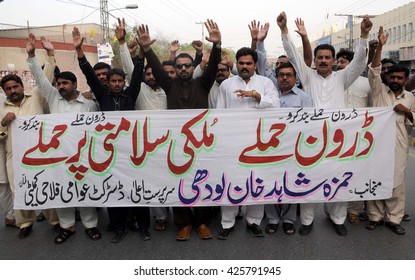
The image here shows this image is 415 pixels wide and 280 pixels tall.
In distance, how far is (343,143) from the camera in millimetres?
3414

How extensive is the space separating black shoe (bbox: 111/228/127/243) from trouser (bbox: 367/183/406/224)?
2550 millimetres

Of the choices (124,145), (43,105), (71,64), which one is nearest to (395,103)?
(124,145)

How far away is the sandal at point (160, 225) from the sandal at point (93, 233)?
1.87 feet

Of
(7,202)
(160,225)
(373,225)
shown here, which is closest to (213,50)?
(160,225)

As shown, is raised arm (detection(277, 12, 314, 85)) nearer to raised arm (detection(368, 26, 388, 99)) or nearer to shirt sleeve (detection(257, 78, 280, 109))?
shirt sleeve (detection(257, 78, 280, 109))

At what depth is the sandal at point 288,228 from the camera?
138 inches

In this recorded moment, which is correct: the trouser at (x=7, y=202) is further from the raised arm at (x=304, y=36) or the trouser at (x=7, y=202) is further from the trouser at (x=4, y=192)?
the raised arm at (x=304, y=36)

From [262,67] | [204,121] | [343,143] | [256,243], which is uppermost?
[262,67]

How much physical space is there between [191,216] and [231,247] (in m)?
0.59

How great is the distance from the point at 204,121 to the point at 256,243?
126 centimetres

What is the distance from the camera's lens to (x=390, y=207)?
3.63m

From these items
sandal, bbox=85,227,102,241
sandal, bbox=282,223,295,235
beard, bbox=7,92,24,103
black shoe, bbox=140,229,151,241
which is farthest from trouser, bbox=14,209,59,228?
sandal, bbox=282,223,295,235

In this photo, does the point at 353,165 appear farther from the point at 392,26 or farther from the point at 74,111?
the point at 392,26

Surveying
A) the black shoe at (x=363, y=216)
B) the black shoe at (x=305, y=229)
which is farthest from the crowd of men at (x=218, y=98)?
the black shoe at (x=363, y=216)
